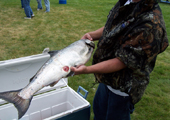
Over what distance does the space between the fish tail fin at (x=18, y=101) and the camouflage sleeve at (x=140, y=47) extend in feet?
3.47

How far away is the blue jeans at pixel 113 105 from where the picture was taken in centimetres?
192

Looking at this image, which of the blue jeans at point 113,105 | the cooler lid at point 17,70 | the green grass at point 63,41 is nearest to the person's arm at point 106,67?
the blue jeans at point 113,105

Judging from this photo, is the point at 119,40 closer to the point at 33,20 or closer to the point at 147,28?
the point at 147,28

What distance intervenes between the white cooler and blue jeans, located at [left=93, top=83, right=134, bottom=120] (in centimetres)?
26

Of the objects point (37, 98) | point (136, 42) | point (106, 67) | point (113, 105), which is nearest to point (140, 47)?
point (136, 42)

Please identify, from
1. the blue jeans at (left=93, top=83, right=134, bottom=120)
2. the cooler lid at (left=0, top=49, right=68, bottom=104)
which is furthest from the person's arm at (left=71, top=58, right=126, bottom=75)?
the cooler lid at (left=0, top=49, right=68, bottom=104)

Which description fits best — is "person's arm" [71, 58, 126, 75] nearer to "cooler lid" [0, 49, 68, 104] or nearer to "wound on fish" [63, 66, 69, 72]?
"wound on fish" [63, 66, 69, 72]

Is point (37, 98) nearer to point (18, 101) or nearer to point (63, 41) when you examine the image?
point (18, 101)

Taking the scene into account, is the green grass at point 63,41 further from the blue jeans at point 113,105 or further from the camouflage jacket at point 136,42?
the camouflage jacket at point 136,42

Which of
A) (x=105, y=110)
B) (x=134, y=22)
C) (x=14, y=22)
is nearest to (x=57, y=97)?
(x=105, y=110)

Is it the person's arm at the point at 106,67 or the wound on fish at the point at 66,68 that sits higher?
the person's arm at the point at 106,67

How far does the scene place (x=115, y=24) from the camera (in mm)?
1726

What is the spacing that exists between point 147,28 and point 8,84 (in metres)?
2.26

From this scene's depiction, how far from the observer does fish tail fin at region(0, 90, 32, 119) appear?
1.56m
